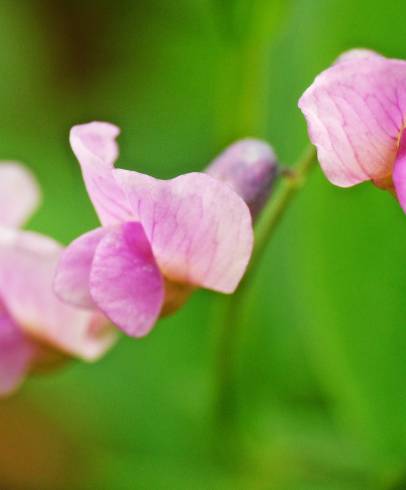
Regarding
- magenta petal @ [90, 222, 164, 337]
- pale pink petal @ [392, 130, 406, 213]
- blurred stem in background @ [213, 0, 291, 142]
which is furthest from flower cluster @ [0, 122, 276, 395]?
blurred stem in background @ [213, 0, 291, 142]

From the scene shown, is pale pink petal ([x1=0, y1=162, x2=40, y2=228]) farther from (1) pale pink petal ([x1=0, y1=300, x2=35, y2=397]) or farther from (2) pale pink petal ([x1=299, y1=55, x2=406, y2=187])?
(2) pale pink petal ([x1=299, y1=55, x2=406, y2=187])

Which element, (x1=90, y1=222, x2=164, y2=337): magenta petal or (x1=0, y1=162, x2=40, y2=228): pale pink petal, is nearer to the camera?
(x1=90, y1=222, x2=164, y2=337): magenta petal

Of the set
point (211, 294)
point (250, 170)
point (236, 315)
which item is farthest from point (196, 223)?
point (211, 294)

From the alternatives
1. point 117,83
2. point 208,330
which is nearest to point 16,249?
point 208,330

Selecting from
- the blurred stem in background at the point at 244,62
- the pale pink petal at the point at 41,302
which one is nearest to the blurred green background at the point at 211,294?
the blurred stem in background at the point at 244,62

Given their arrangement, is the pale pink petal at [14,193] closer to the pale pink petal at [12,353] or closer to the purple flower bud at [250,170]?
the pale pink petal at [12,353]

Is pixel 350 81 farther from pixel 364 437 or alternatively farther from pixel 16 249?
pixel 364 437
